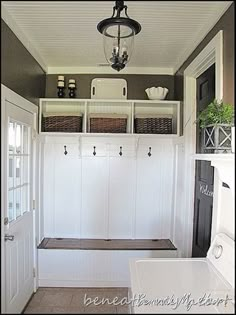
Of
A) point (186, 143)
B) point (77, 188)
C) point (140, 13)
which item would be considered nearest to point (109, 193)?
point (77, 188)

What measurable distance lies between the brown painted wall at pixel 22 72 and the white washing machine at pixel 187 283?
4.53 feet

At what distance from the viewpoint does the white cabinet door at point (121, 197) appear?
10.9ft

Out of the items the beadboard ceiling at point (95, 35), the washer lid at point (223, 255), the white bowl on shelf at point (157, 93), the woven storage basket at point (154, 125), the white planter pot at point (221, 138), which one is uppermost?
the beadboard ceiling at point (95, 35)

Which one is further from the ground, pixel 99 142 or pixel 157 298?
pixel 99 142

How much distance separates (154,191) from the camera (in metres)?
3.33

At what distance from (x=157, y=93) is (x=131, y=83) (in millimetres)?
372

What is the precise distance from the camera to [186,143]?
283 centimetres

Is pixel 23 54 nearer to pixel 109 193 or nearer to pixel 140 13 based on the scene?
pixel 140 13

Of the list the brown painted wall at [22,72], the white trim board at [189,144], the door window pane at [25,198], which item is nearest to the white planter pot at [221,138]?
the white trim board at [189,144]

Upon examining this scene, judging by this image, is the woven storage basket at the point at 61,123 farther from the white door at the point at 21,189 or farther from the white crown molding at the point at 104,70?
the white crown molding at the point at 104,70

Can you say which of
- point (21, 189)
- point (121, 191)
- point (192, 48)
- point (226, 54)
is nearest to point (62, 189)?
point (121, 191)

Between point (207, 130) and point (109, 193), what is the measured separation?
5.84 feet

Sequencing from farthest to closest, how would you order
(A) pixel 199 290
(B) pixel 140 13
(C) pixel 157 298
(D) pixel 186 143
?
(D) pixel 186 143, (B) pixel 140 13, (A) pixel 199 290, (C) pixel 157 298

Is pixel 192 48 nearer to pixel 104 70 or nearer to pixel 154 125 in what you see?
pixel 154 125
